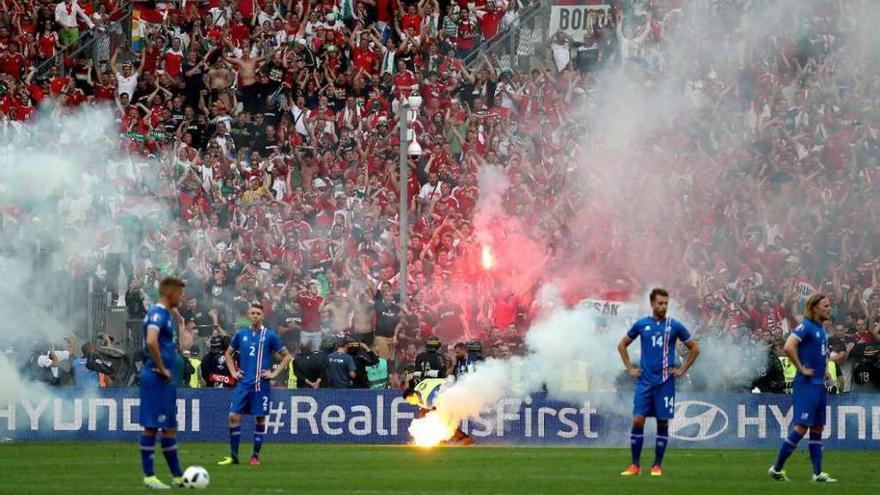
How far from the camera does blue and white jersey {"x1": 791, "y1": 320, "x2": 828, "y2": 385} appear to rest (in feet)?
60.3

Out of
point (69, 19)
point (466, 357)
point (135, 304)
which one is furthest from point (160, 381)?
point (69, 19)

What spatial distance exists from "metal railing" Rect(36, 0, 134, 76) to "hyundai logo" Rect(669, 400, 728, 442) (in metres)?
14.3

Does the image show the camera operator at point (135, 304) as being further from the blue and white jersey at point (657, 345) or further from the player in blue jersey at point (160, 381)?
the player in blue jersey at point (160, 381)

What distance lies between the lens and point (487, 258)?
97.6 feet

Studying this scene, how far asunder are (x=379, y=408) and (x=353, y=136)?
293 inches

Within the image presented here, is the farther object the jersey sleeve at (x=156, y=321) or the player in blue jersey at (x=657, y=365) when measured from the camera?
the player in blue jersey at (x=657, y=365)

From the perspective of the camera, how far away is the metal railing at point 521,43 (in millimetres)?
33594

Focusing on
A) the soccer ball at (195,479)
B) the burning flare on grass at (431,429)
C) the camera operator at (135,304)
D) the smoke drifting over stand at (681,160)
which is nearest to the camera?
the soccer ball at (195,479)

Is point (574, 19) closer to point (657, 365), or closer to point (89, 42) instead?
point (89, 42)

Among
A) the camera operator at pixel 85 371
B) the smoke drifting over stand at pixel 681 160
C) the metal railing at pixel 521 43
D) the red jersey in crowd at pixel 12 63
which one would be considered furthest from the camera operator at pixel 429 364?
the red jersey in crowd at pixel 12 63

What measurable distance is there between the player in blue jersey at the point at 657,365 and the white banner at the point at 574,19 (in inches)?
582

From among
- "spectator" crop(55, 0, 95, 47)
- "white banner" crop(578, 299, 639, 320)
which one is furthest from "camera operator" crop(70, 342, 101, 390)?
"spectator" crop(55, 0, 95, 47)

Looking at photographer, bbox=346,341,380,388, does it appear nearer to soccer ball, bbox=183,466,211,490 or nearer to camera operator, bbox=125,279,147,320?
camera operator, bbox=125,279,147,320

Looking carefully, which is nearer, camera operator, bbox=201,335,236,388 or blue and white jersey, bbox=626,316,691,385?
blue and white jersey, bbox=626,316,691,385
